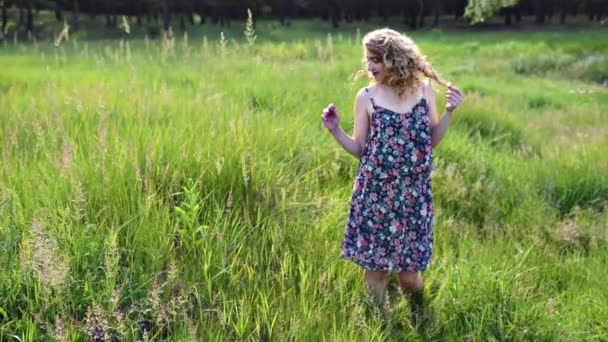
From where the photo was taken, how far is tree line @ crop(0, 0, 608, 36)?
5506 cm

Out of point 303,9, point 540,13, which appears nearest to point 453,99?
point 540,13

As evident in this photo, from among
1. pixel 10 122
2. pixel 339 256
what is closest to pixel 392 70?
pixel 339 256

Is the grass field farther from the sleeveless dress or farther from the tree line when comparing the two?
the tree line

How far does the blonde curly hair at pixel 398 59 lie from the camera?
3.09 meters

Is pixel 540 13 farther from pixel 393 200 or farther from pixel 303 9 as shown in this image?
pixel 393 200

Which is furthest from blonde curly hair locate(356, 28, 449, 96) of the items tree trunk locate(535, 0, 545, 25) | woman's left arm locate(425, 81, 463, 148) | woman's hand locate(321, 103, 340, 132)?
tree trunk locate(535, 0, 545, 25)

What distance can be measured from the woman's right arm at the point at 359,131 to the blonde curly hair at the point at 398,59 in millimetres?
164

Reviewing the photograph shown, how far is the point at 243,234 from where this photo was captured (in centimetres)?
332

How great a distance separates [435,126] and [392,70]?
0.45m

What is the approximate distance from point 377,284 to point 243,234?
84 cm

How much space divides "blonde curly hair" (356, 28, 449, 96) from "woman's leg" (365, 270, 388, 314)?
1041mm

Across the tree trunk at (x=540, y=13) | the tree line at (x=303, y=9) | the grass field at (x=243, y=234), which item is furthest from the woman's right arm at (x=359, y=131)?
the tree trunk at (x=540, y=13)

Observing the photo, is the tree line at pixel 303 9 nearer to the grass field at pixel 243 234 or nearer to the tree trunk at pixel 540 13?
the tree trunk at pixel 540 13

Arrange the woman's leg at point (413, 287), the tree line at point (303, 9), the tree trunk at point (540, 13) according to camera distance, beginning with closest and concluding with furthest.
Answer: the woman's leg at point (413, 287) → the tree trunk at point (540, 13) → the tree line at point (303, 9)
